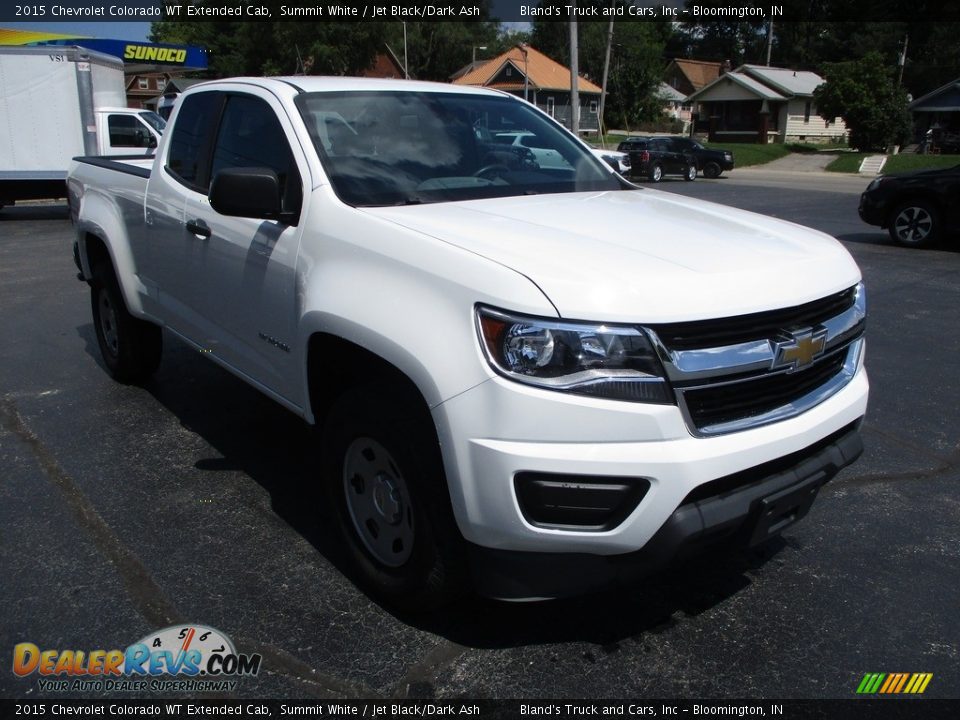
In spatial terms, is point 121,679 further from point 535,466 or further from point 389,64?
point 389,64

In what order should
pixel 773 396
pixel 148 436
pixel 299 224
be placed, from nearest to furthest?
pixel 773 396 → pixel 299 224 → pixel 148 436

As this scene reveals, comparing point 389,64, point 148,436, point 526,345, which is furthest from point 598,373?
point 389,64

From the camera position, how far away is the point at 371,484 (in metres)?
2.95

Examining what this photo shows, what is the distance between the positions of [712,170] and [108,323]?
28633mm

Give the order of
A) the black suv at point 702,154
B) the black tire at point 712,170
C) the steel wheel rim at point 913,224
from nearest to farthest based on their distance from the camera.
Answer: the steel wheel rim at point 913,224
the black suv at point 702,154
the black tire at point 712,170

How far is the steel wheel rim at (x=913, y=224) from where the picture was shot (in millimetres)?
11914

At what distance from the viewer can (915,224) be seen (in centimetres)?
1204

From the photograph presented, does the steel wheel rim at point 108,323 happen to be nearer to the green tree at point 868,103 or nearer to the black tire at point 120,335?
the black tire at point 120,335

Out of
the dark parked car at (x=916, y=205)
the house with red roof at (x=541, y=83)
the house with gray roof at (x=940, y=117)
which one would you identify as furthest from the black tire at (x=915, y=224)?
the house with red roof at (x=541, y=83)

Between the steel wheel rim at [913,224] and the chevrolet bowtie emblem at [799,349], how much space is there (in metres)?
10.7

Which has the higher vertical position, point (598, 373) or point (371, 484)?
point (598, 373)

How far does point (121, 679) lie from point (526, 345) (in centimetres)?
174

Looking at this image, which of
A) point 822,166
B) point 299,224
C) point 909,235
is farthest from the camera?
point 822,166

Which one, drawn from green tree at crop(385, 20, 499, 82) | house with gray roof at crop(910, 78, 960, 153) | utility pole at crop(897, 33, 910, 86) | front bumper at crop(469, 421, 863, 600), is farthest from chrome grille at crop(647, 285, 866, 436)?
green tree at crop(385, 20, 499, 82)
